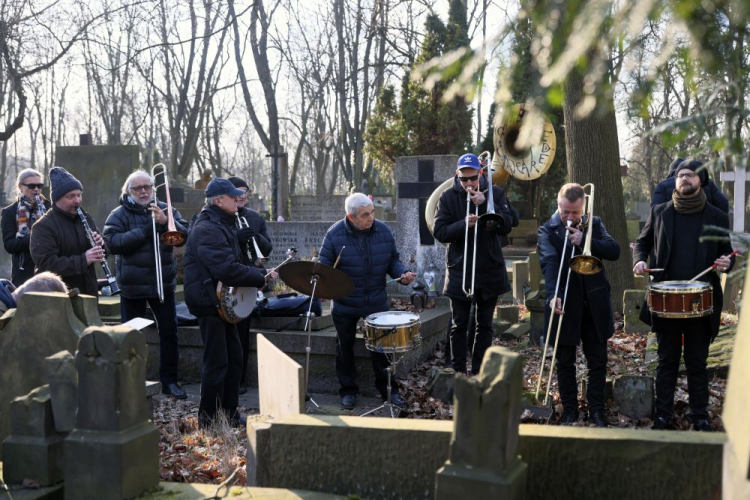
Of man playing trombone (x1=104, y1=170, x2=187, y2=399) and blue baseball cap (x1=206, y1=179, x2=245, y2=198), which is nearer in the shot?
blue baseball cap (x1=206, y1=179, x2=245, y2=198)

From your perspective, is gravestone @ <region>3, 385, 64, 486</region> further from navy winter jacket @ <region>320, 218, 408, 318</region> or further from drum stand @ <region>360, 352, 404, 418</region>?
navy winter jacket @ <region>320, 218, 408, 318</region>

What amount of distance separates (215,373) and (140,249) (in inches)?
68.2

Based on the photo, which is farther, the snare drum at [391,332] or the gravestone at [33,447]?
the snare drum at [391,332]

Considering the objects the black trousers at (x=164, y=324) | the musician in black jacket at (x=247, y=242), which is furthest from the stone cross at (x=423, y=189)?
the black trousers at (x=164, y=324)

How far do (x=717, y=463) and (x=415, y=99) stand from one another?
23644mm

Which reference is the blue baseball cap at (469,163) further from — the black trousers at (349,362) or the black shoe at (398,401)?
the black shoe at (398,401)

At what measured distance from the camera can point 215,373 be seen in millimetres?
6340

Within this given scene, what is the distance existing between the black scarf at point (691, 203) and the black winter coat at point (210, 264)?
333 cm

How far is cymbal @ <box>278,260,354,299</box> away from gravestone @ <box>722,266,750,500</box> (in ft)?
13.0

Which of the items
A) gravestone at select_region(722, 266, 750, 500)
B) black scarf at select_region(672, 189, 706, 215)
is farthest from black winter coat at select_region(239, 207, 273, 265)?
gravestone at select_region(722, 266, 750, 500)

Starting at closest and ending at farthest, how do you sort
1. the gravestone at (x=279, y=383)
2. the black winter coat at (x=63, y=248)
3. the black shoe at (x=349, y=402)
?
the gravestone at (x=279, y=383) → the black winter coat at (x=63, y=248) → the black shoe at (x=349, y=402)

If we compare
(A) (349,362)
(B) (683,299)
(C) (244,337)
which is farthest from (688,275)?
(C) (244,337)

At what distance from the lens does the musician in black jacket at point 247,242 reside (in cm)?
746

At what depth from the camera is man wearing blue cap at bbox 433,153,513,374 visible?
7.16 metres
